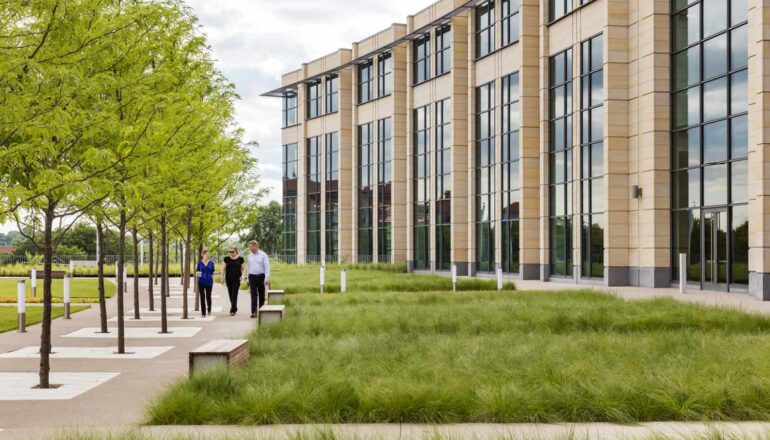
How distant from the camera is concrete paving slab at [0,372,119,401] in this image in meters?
9.63

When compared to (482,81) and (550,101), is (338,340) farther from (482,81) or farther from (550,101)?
(482,81)

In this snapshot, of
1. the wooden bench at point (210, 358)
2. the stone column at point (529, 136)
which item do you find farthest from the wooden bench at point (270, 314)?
the stone column at point (529, 136)

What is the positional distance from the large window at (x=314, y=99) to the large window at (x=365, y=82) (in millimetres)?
6177

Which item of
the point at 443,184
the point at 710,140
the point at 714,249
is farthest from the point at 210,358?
the point at 443,184

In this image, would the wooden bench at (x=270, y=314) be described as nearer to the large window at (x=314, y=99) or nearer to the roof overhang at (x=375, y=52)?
the roof overhang at (x=375, y=52)

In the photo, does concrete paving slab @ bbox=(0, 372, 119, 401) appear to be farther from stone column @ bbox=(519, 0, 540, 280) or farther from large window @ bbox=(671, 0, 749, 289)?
stone column @ bbox=(519, 0, 540, 280)

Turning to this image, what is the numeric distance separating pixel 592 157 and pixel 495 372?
87.4ft

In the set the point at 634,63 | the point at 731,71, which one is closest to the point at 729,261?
the point at 731,71

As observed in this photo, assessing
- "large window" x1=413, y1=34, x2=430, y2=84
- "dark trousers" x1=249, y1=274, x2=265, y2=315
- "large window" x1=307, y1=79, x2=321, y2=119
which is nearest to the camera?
"dark trousers" x1=249, y1=274, x2=265, y2=315

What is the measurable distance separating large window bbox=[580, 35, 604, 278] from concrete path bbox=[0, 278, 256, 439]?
711 inches

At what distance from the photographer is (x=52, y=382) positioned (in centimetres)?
1069

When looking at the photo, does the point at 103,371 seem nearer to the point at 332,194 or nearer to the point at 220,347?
the point at 220,347

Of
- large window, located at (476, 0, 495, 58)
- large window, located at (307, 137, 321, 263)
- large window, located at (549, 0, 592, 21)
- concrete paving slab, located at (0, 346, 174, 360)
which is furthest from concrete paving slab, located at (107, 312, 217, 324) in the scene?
large window, located at (307, 137, 321, 263)

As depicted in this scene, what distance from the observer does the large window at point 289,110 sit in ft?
233
